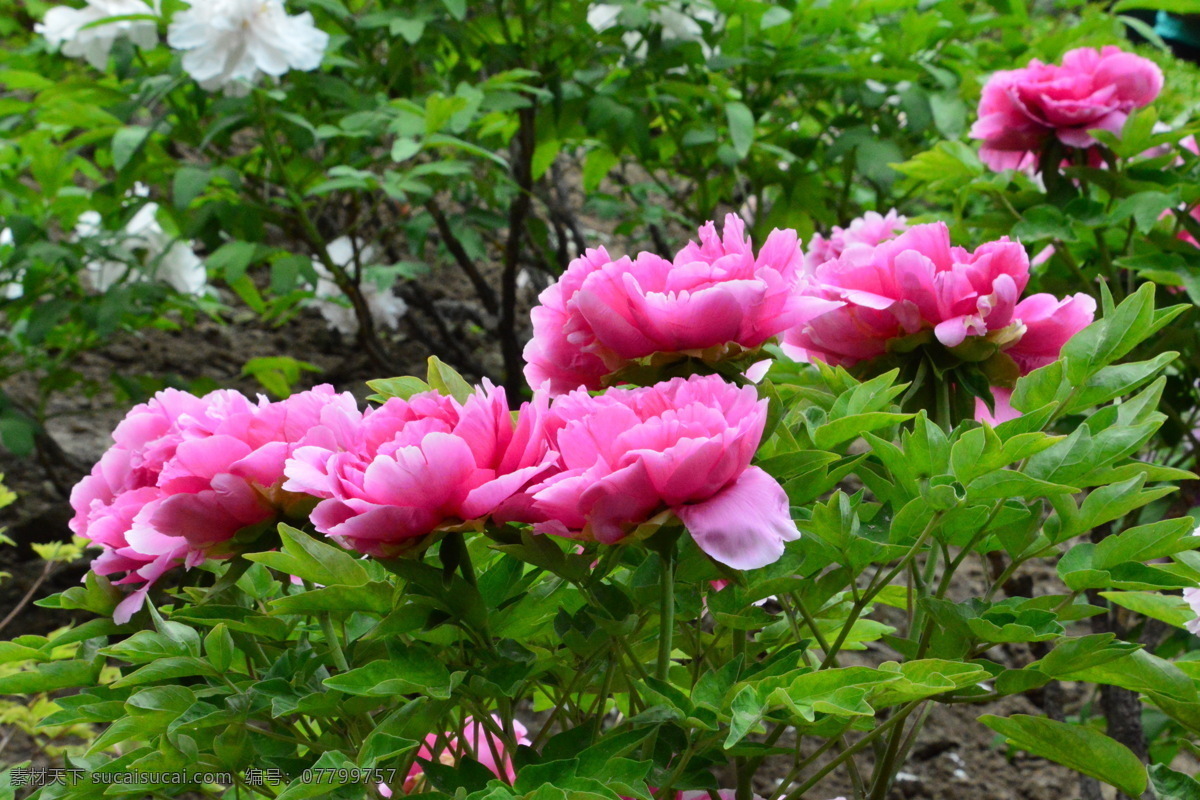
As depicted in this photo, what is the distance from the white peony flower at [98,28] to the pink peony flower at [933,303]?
52.8 inches

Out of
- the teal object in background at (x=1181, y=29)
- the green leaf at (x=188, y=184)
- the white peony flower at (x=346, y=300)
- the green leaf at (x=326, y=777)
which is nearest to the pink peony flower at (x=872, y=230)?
the green leaf at (x=326, y=777)

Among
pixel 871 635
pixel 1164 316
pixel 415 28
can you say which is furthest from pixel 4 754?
pixel 1164 316

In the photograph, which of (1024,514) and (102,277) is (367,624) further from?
(102,277)

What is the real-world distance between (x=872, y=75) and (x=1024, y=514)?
120 centimetres

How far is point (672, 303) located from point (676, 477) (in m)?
0.11

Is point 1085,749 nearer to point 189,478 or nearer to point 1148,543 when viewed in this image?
point 1148,543

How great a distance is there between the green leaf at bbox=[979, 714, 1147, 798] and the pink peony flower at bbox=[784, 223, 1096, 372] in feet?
0.73

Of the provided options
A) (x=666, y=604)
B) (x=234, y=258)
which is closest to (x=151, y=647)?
(x=666, y=604)

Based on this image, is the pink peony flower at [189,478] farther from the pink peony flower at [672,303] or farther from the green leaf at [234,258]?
the green leaf at [234,258]

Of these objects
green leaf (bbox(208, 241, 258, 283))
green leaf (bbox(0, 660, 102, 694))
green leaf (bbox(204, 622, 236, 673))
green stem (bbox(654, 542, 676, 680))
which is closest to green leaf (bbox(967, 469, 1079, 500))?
green stem (bbox(654, 542, 676, 680))

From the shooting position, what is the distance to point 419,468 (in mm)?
469

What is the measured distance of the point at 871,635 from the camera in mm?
754

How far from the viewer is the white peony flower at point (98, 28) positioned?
1619 millimetres

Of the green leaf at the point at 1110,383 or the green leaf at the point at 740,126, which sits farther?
the green leaf at the point at 740,126
